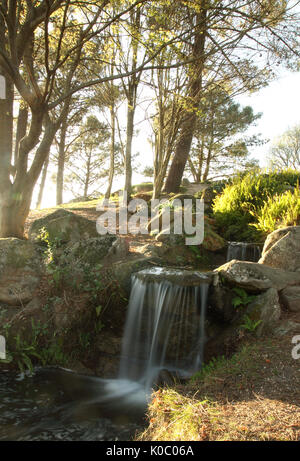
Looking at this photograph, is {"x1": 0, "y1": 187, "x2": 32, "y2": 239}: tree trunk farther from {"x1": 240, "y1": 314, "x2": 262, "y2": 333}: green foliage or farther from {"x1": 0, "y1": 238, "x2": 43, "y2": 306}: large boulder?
{"x1": 240, "y1": 314, "x2": 262, "y2": 333}: green foliage

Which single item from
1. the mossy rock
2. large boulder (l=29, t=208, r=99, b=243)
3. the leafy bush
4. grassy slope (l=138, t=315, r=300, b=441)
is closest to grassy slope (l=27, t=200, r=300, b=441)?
grassy slope (l=138, t=315, r=300, b=441)

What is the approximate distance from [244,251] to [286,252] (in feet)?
5.22

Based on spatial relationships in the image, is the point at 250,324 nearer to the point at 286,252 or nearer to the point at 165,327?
the point at 165,327

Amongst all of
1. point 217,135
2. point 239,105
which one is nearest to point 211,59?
point 217,135

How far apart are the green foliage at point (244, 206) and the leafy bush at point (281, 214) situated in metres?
0.23

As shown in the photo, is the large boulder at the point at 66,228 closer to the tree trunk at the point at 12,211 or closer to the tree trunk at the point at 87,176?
Answer: the tree trunk at the point at 12,211

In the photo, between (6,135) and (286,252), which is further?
(6,135)

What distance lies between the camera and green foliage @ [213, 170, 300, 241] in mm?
7609

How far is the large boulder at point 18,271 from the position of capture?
495 cm

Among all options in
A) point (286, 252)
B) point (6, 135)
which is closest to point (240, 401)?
point (286, 252)

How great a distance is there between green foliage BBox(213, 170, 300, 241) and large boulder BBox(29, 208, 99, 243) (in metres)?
3.50

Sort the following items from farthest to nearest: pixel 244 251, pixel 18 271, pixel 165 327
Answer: pixel 244 251
pixel 18 271
pixel 165 327

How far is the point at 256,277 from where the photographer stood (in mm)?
4383

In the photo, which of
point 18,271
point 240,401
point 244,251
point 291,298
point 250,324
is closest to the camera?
point 240,401
